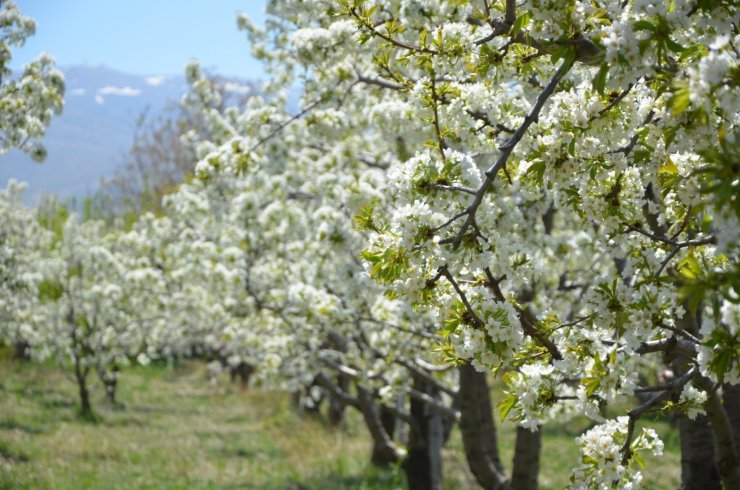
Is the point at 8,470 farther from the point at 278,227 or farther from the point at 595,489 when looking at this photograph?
the point at 595,489

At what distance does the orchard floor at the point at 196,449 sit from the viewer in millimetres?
10758

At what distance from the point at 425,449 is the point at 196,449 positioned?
6.56 m

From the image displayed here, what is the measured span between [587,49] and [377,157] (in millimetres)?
7296

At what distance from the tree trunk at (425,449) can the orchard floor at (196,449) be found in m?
1.23

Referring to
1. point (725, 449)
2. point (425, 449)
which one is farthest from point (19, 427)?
point (725, 449)

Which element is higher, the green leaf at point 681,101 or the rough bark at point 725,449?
the green leaf at point 681,101

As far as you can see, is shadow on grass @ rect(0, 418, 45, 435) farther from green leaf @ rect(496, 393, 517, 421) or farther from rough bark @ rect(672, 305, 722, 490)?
green leaf @ rect(496, 393, 517, 421)

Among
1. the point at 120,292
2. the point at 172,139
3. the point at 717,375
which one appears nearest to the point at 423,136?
the point at 717,375

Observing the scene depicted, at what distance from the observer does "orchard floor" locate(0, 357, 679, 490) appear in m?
10.8

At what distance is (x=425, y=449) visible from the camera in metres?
9.66

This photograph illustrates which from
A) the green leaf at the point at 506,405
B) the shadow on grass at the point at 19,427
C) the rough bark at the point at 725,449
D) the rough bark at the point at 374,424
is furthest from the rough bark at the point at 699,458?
the shadow on grass at the point at 19,427

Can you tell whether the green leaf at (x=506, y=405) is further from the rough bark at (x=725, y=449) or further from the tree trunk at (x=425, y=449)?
the tree trunk at (x=425, y=449)

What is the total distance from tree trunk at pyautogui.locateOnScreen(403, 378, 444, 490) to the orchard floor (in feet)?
4.05

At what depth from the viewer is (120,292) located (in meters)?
14.4
